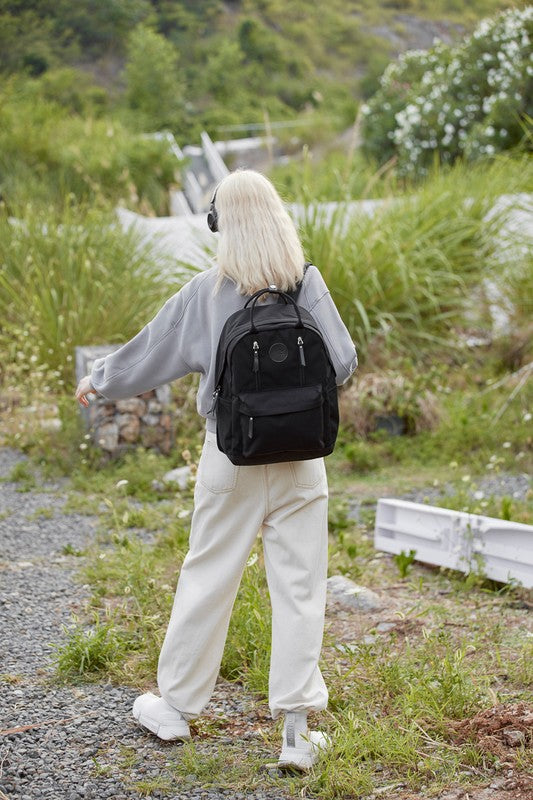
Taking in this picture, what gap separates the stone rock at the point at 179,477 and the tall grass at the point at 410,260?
5.75 ft

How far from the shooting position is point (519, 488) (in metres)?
5.77

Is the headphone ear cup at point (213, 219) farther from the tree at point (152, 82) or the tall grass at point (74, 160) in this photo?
the tree at point (152, 82)

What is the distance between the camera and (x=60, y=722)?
3094 millimetres

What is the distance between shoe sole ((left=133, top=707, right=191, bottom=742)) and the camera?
9.68 feet

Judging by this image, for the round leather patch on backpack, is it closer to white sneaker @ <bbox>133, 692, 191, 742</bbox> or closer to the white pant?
the white pant

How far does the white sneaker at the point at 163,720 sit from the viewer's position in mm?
2951

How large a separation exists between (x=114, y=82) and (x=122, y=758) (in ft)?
75.1

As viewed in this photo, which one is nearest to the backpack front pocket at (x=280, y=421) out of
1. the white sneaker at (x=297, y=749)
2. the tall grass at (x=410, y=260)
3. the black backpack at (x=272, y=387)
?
the black backpack at (x=272, y=387)

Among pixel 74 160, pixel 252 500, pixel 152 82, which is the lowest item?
pixel 252 500

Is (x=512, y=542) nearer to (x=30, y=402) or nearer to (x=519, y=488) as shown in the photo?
(x=519, y=488)

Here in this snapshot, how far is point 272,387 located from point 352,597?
1.65m

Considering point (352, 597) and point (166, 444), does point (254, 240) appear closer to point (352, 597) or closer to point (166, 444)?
point (352, 597)

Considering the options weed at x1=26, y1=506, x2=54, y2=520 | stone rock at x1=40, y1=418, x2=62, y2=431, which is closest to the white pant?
weed at x1=26, y1=506, x2=54, y2=520

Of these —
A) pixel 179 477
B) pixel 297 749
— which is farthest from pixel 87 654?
pixel 179 477
